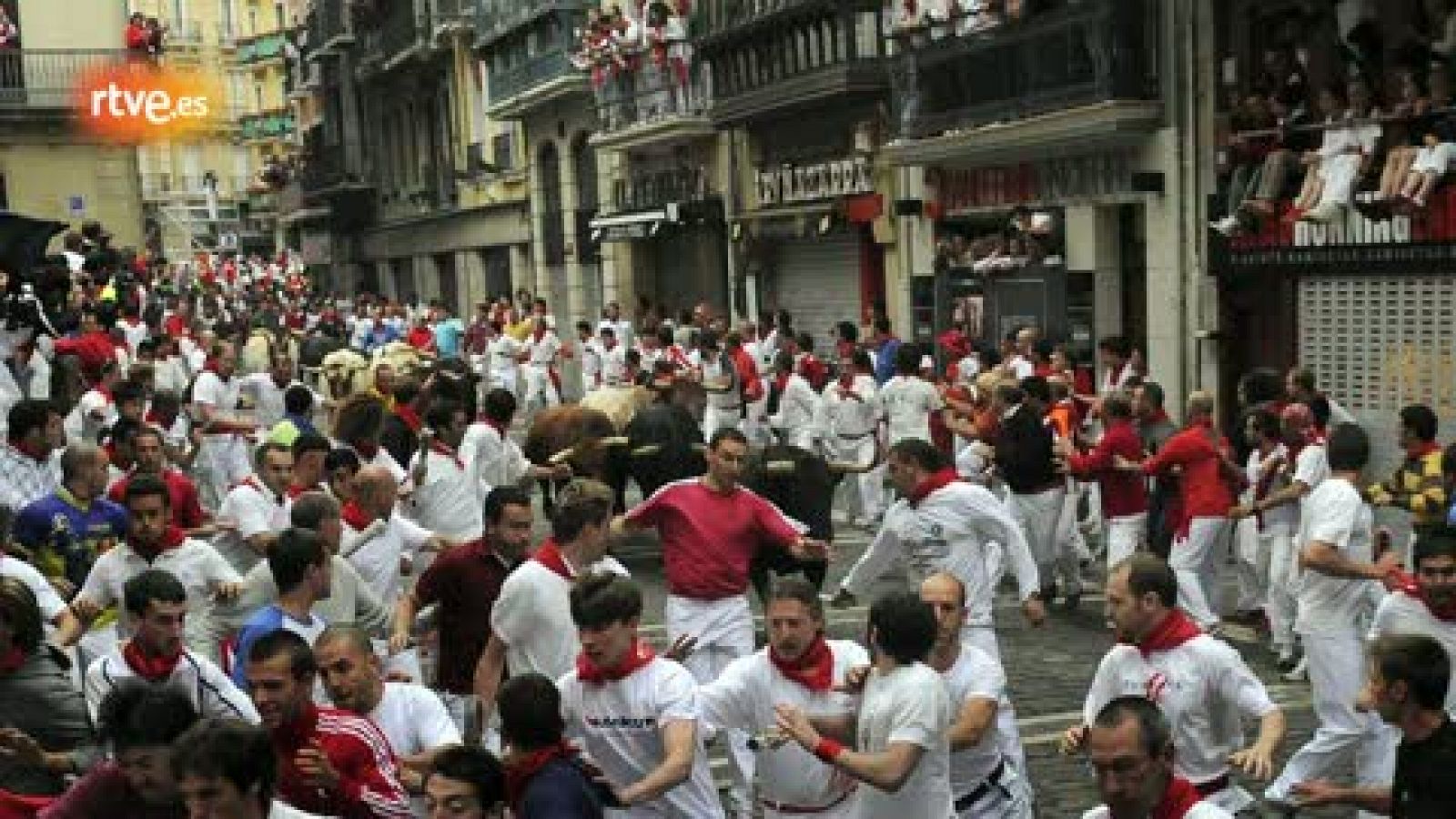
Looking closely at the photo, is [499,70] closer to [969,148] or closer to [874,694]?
[969,148]

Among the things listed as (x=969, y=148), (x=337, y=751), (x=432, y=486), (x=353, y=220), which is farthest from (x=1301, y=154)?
(x=353, y=220)

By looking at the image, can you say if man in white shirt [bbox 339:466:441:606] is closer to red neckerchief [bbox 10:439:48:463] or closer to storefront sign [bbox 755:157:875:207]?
red neckerchief [bbox 10:439:48:463]

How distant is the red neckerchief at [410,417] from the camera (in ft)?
38.6

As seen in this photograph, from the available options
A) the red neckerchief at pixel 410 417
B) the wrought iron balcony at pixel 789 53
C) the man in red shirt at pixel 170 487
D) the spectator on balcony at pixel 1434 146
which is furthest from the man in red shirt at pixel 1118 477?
the wrought iron balcony at pixel 789 53

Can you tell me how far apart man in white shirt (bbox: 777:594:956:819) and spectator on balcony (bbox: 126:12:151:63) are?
2544 centimetres

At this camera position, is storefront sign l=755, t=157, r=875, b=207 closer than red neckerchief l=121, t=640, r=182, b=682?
No

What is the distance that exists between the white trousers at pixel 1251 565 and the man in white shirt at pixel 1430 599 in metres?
5.18

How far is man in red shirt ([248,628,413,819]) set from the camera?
16.1ft

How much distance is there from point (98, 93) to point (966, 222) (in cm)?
1757

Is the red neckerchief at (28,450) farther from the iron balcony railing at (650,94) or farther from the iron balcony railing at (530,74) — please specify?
the iron balcony railing at (530,74)

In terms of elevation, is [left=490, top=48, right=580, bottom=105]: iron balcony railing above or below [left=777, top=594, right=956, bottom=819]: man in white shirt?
above

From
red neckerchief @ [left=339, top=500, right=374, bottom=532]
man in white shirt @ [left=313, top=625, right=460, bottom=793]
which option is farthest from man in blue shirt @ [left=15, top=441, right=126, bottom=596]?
man in white shirt @ [left=313, top=625, right=460, bottom=793]

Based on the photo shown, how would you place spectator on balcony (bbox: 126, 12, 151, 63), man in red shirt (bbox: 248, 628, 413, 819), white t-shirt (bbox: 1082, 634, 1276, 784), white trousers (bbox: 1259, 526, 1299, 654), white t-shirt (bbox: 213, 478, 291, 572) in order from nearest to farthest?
1. man in red shirt (bbox: 248, 628, 413, 819)
2. white t-shirt (bbox: 1082, 634, 1276, 784)
3. white t-shirt (bbox: 213, 478, 291, 572)
4. white trousers (bbox: 1259, 526, 1299, 654)
5. spectator on balcony (bbox: 126, 12, 151, 63)

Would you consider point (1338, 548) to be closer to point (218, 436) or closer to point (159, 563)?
point (159, 563)
